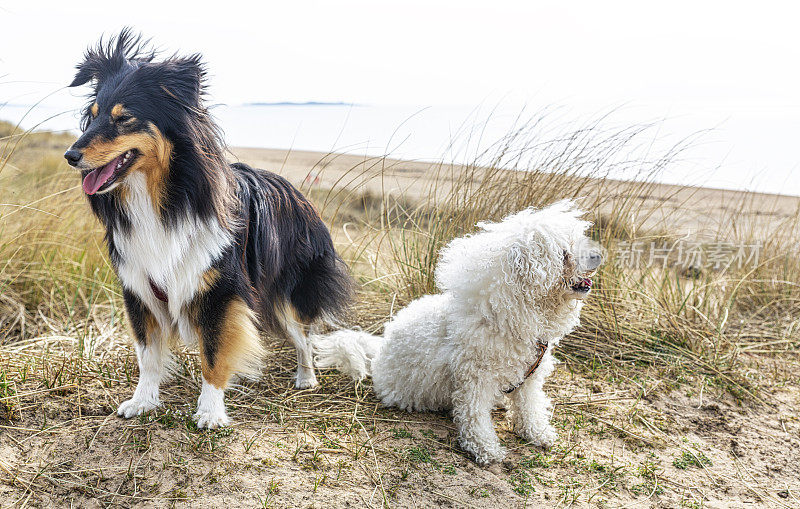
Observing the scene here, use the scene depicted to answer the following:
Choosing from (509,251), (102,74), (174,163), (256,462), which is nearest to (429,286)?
(509,251)

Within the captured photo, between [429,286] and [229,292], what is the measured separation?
1.74 metres

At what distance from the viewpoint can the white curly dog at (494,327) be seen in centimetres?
258

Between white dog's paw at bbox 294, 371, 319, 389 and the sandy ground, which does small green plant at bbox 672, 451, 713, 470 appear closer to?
the sandy ground

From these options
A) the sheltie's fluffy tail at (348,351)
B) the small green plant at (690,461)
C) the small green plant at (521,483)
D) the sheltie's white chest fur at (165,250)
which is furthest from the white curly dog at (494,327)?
the sheltie's white chest fur at (165,250)

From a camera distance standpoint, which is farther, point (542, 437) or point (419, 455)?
point (542, 437)

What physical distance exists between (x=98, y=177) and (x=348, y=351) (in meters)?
1.68

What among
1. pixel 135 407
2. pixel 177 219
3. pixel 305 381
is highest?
pixel 177 219

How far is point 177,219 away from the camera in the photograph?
2.57 metres

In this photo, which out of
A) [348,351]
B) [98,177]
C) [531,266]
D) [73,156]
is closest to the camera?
[73,156]

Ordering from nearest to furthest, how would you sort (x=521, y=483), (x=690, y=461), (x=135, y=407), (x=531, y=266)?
1. (x=531, y=266)
2. (x=521, y=483)
3. (x=135, y=407)
4. (x=690, y=461)

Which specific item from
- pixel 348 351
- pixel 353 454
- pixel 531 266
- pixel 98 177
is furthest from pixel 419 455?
pixel 98 177

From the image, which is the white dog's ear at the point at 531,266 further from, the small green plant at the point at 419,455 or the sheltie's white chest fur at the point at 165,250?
Result: the sheltie's white chest fur at the point at 165,250

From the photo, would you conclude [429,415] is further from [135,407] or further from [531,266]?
[135,407]

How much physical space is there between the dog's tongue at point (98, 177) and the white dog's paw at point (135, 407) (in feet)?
3.79
